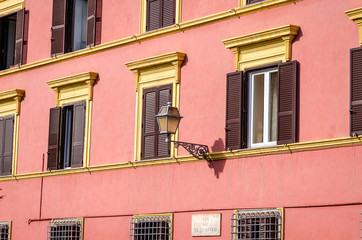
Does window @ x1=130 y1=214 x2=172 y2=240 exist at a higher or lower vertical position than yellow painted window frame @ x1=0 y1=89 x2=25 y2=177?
lower

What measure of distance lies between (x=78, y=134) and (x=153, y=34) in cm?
320

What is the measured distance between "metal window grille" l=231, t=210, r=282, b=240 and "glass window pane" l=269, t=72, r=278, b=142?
139cm

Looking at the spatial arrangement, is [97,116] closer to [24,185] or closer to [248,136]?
[24,185]

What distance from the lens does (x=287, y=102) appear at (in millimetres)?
17375

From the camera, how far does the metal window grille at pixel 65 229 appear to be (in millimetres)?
21875

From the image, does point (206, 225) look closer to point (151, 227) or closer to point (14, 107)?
point (151, 227)

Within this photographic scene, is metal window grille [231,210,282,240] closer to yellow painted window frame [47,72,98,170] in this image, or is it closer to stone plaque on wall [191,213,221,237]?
stone plaque on wall [191,213,221,237]

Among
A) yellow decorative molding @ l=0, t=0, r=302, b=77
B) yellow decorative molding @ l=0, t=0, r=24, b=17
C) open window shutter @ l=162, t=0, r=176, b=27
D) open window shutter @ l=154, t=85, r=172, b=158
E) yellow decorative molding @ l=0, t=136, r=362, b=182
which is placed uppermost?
yellow decorative molding @ l=0, t=0, r=24, b=17

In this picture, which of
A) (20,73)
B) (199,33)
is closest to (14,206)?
(20,73)

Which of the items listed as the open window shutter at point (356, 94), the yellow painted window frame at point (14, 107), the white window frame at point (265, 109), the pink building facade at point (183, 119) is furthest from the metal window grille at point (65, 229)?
the open window shutter at point (356, 94)

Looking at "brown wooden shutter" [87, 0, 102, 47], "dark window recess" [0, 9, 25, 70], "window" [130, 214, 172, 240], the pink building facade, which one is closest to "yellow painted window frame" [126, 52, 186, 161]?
the pink building facade

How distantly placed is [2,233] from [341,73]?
10.8 meters

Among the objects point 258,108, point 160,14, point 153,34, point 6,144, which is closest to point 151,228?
point 258,108

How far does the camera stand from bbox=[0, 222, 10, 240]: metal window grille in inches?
938
